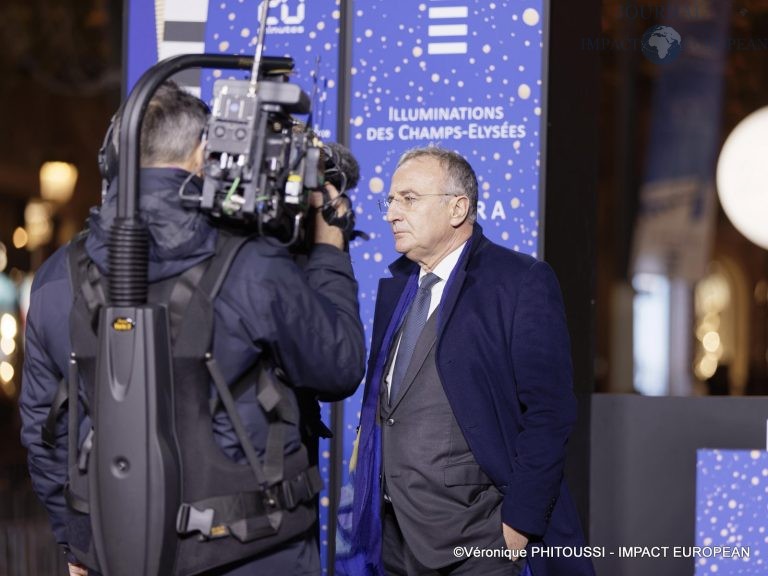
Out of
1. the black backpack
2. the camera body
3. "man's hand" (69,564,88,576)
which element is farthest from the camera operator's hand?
"man's hand" (69,564,88,576)

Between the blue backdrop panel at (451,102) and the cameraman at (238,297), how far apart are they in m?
1.34

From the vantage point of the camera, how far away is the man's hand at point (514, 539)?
8.82ft

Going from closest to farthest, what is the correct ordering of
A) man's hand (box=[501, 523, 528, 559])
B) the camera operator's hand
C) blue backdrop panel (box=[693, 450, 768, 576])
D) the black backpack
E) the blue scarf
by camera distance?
the black backpack → the camera operator's hand → man's hand (box=[501, 523, 528, 559]) → the blue scarf → blue backdrop panel (box=[693, 450, 768, 576])

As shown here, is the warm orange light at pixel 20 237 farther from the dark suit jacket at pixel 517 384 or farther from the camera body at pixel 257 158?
the camera body at pixel 257 158

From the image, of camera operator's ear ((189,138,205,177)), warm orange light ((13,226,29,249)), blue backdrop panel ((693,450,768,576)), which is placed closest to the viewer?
camera operator's ear ((189,138,205,177))

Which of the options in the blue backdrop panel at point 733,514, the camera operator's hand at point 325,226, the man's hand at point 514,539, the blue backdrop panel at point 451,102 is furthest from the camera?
the blue backdrop panel at point 733,514

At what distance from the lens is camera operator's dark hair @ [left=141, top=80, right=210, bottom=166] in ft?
7.34

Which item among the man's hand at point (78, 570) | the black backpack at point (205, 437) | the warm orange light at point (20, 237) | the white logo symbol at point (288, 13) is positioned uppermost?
the white logo symbol at point (288, 13)

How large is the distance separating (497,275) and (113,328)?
3.75ft

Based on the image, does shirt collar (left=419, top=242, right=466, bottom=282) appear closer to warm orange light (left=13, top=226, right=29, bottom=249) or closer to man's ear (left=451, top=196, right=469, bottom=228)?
man's ear (left=451, top=196, right=469, bottom=228)

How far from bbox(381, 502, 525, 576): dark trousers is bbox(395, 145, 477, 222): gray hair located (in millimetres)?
876

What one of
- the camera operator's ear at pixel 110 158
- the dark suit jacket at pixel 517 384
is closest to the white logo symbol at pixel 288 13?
the dark suit jacket at pixel 517 384

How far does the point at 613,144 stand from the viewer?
33.5ft

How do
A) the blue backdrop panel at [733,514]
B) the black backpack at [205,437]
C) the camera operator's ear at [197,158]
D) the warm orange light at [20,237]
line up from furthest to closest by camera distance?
the warm orange light at [20,237] < the blue backdrop panel at [733,514] < the camera operator's ear at [197,158] < the black backpack at [205,437]
